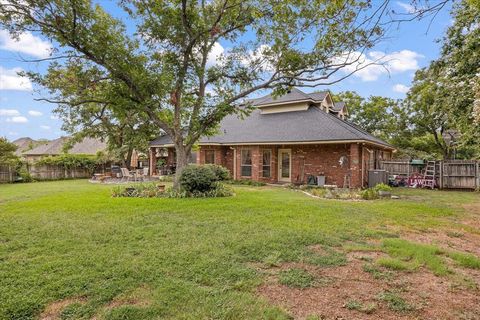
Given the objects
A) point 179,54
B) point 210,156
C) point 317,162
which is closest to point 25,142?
point 210,156

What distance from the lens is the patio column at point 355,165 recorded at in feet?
46.5

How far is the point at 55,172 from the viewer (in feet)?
70.2

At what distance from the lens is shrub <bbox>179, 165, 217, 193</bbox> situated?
10.9m

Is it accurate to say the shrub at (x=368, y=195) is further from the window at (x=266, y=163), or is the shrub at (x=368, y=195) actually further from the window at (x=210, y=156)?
the window at (x=210, y=156)

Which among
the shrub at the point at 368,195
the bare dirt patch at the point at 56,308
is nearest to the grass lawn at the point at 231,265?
the bare dirt patch at the point at 56,308

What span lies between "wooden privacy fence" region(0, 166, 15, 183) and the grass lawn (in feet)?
47.7

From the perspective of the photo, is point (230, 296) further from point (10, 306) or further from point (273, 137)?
point (273, 137)

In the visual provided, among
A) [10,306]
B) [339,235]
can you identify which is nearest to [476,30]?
[339,235]

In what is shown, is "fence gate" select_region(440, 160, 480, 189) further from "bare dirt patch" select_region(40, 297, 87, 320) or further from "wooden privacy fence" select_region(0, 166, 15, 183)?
"wooden privacy fence" select_region(0, 166, 15, 183)

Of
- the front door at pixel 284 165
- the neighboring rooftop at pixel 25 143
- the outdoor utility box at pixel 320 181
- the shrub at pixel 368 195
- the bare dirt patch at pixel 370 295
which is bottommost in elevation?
the bare dirt patch at pixel 370 295

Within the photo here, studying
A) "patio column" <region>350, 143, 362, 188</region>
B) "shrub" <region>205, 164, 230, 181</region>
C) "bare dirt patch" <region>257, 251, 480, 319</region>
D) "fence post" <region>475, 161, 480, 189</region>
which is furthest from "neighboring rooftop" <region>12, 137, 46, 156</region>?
"fence post" <region>475, 161, 480, 189</region>

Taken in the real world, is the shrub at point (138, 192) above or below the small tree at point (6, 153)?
A: below

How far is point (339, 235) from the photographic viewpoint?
568cm

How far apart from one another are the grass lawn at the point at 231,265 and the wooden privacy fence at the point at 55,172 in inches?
605
